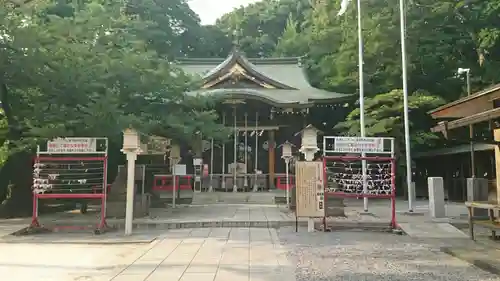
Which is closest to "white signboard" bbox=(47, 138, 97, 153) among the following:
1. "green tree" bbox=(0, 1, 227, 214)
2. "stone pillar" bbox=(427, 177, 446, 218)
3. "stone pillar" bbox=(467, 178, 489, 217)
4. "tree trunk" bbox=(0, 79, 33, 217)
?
"green tree" bbox=(0, 1, 227, 214)

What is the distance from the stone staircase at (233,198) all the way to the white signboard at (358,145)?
7.67 metres

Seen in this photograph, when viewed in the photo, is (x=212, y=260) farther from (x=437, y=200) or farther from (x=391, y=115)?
(x=391, y=115)

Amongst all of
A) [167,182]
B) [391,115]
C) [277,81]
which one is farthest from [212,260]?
[277,81]

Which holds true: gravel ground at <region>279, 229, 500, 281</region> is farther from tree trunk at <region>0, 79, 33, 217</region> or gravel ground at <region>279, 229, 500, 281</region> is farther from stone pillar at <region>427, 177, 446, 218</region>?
tree trunk at <region>0, 79, 33, 217</region>

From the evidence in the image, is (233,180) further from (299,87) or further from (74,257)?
(74,257)

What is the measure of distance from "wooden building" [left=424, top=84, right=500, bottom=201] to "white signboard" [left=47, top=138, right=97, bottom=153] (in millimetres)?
7638

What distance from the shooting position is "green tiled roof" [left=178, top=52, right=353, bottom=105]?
21.8m

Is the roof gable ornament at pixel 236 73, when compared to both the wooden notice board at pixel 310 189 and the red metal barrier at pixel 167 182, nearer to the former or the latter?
the red metal barrier at pixel 167 182

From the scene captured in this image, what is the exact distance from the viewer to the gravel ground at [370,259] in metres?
5.79

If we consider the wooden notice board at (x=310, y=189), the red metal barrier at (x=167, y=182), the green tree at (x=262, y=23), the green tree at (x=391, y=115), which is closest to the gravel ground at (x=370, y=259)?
the wooden notice board at (x=310, y=189)

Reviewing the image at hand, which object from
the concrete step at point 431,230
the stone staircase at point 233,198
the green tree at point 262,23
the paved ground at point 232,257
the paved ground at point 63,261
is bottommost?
the paved ground at point 63,261

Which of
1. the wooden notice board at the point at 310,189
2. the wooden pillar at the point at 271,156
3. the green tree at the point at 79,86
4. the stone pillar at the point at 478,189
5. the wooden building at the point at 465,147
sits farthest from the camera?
the wooden pillar at the point at 271,156

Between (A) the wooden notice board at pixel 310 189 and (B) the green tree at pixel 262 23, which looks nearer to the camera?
(A) the wooden notice board at pixel 310 189

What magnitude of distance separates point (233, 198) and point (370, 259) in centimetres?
1242
